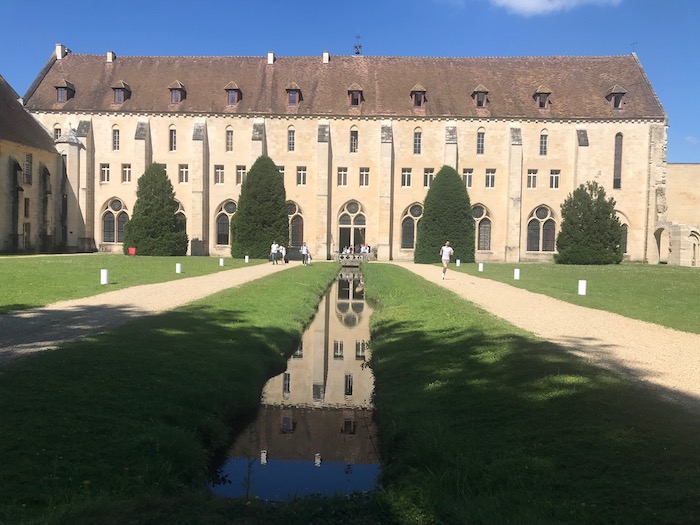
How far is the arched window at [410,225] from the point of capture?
47844 mm

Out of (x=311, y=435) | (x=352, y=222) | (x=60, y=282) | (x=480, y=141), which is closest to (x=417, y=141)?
(x=480, y=141)

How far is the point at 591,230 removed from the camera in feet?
132

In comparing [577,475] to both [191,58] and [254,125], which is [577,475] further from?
[191,58]

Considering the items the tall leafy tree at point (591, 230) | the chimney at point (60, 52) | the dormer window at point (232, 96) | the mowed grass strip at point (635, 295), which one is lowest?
the mowed grass strip at point (635, 295)

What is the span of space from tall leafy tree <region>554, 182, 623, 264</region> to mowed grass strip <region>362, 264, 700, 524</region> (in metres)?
33.8

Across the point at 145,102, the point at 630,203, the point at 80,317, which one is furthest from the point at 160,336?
the point at 630,203

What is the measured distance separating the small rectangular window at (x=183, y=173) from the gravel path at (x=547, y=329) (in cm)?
3034

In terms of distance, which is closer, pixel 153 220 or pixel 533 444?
pixel 533 444

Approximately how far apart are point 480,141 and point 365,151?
9.84 m

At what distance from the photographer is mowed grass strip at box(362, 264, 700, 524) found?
427 centimetres

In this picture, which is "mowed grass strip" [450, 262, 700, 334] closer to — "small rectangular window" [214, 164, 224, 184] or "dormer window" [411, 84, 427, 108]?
"dormer window" [411, 84, 427, 108]

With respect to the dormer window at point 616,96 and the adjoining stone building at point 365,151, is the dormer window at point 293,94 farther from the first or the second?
the dormer window at point 616,96

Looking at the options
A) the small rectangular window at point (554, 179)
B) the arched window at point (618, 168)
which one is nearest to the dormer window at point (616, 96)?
the arched window at point (618, 168)

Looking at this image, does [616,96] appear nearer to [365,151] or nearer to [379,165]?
[379,165]
